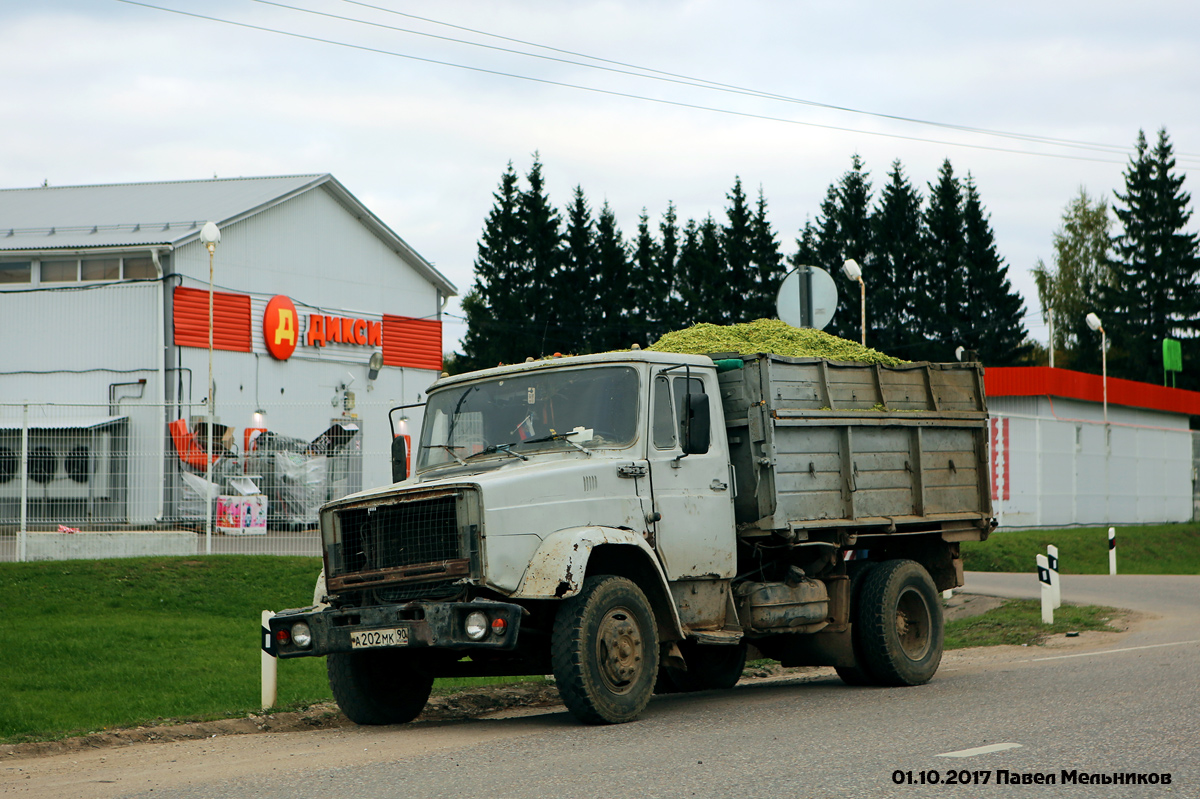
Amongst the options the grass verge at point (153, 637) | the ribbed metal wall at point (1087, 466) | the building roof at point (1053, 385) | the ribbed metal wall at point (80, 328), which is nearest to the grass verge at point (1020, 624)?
the grass verge at point (153, 637)

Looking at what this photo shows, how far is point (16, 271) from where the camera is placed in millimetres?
31297

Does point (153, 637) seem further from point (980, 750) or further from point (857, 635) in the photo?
point (980, 750)

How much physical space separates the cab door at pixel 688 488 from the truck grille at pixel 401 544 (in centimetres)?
159

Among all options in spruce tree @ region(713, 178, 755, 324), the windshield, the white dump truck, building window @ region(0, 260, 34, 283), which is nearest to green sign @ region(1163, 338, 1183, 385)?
spruce tree @ region(713, 178, 755, 324)

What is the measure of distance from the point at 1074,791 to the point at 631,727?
3.13m

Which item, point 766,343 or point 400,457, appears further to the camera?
point 766,343

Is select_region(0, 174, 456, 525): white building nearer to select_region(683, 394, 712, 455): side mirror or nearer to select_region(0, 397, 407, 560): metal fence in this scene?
select_region(0, 397, 407, 560): metal fence

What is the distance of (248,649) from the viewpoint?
43.1 feet

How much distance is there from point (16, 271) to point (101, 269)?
239cm

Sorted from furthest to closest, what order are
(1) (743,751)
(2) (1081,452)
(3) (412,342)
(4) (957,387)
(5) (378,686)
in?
1. (3) (412,342)
2. (2) (1081,452)
3. (4) (957,387)
4. (5) (378,686)
5. (1) (743,751)

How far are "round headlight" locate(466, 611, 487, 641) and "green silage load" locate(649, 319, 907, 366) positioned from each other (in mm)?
3729

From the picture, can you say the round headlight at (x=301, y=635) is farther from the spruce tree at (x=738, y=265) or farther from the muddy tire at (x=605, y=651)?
the spruce tree at (x=738, y=265)

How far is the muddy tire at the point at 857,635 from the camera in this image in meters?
10.9

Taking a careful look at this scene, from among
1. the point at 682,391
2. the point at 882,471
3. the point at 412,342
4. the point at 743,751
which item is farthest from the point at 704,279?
the point at 743,751
